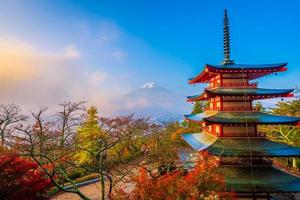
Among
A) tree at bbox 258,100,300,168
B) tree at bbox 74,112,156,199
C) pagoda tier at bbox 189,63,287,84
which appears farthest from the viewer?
tree at bbox 258,100,300,168

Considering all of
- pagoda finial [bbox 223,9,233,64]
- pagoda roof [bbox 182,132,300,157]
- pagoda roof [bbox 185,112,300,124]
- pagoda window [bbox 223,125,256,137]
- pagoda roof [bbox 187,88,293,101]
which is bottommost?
pagoda roof [bbox 182,132,300,157]

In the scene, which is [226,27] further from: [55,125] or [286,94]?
[55,125]

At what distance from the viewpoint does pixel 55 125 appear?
24828 millimetres

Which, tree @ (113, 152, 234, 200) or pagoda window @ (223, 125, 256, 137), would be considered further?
pagoda window @ (223, 125, 256, 137)

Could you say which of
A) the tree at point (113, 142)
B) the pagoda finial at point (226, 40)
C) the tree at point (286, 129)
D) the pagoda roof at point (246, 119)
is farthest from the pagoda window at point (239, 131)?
the tree at point (286, 129)

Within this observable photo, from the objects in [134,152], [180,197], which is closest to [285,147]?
[180,197]

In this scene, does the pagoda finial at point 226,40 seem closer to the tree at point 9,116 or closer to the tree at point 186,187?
the tree at point 186,187

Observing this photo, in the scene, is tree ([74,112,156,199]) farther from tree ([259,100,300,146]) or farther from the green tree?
tree ([259,100,300,146])

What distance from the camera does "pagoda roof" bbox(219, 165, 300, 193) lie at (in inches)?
551

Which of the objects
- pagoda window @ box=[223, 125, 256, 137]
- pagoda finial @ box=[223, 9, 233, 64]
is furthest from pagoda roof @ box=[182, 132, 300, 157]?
pagoda finial @ box=[223, 9, 233, 64]

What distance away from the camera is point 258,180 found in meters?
14.7

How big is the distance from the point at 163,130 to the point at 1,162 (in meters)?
28.1

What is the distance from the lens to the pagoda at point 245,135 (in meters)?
14.7

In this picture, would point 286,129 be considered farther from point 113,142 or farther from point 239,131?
point 113,142
